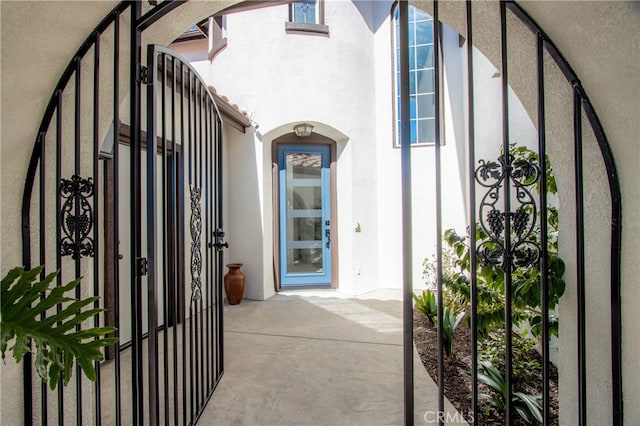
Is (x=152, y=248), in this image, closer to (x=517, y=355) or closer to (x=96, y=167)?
(x=96, y=167)

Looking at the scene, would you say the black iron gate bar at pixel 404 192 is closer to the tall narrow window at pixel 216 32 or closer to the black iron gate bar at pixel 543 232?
the black iron gate bar at pixel 543 232

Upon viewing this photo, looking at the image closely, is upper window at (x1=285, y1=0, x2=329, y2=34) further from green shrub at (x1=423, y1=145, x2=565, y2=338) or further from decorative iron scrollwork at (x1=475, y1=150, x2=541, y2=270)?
decorative iron scrollwork at (x1=475, y1=150, x2=541, y2=270)

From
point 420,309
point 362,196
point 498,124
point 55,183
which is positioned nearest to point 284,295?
point 362,196

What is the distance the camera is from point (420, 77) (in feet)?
16.5

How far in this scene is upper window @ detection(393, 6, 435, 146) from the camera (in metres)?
4.96

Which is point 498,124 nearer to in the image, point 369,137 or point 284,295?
point 369,137

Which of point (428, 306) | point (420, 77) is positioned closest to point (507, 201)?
point (428, 306)

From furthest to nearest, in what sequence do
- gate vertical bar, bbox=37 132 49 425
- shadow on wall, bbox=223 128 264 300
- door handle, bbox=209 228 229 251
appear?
shadow on wall, bbox=223 128 264 300, door handle, bbox=209 228 229 251, gate vertical bar, bbox=37 132 49 425

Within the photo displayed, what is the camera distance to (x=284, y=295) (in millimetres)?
4922

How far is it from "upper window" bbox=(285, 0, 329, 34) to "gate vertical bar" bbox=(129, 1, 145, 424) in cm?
378

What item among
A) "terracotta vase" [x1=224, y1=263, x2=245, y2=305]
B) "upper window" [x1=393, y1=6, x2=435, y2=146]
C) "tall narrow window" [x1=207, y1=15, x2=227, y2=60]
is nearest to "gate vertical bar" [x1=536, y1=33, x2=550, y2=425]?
"terracotta vase" [x1=224, y1=263, x2=245, y2=305]

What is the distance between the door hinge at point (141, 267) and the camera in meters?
1.37

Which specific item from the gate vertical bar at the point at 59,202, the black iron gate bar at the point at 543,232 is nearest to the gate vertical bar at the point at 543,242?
the black iron gate bar at the point at 543,232

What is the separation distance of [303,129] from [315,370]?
3290 mm
